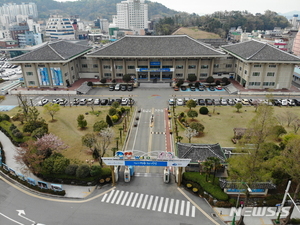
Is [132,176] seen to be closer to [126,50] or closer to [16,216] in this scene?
[16,216]

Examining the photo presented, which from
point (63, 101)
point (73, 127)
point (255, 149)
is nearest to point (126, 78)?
point (63, 101)

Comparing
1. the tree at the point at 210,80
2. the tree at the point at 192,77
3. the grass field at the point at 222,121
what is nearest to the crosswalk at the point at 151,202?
A: the grass field at the point at 222,121

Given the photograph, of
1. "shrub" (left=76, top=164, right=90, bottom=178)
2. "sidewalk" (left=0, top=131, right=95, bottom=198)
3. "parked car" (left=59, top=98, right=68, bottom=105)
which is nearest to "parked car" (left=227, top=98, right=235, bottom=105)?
"shrub" (left=76, top=164, right=90, bottom=178)

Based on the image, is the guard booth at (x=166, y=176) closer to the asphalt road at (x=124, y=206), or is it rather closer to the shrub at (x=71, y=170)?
the asphalt road at (x=124, y=206)

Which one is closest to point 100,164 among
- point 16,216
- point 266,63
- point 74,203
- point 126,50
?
point 74,203

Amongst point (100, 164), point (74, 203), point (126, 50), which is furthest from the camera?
point (126, 50)

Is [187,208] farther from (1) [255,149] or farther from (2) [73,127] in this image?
(2) [73,127]

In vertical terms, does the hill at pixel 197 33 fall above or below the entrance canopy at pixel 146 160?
above
